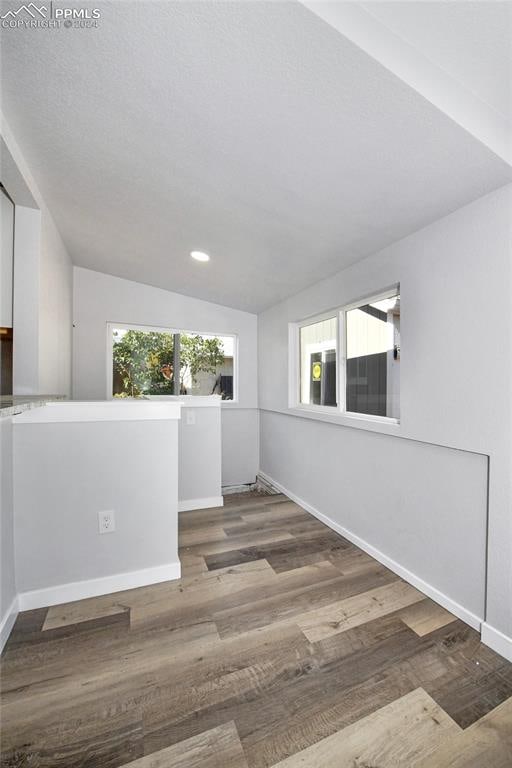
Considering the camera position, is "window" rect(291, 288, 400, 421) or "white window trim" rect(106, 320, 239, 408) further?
"white window trim" rect(106, 320, 239, 408)

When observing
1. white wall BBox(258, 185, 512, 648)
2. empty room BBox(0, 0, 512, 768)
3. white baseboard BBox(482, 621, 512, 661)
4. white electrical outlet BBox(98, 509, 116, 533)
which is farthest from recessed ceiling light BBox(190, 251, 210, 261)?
white baseboard BBox(482, 621, 512, 661)

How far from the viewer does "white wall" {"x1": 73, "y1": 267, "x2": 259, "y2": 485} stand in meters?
Answer: 3.49

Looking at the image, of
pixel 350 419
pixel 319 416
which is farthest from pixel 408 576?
pixel 319 416

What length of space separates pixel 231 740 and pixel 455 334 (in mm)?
1964

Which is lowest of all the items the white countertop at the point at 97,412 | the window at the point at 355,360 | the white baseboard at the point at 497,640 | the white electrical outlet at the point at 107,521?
the white baseboard at the point at 497,640

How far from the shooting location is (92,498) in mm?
1818

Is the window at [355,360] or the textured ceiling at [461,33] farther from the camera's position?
the window at [355,360]

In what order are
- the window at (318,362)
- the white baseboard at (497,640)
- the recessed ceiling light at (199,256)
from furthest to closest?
1. the window at (318,362)
2. the recessed ceiling light at (199,256)
3. the white baseboard at (497,640)

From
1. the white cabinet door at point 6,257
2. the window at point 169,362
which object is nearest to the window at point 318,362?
the window at point 169,362

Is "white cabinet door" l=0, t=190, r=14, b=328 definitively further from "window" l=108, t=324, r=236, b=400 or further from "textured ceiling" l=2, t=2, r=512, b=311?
"window" l=108, t=324, r=236, b=400

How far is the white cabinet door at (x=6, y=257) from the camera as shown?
1871 mm

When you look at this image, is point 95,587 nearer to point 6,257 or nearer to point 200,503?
point 200,503

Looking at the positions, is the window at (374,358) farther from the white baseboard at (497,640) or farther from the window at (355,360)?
the white baseboard at (497,640)

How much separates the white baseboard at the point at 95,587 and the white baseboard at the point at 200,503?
1.15 meters
